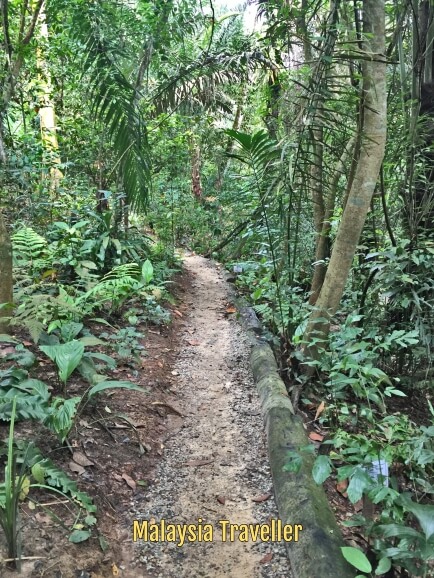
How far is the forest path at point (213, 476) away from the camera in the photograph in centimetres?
221

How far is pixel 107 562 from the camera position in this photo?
2.10 metres

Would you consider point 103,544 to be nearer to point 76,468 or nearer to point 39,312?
point 76,468

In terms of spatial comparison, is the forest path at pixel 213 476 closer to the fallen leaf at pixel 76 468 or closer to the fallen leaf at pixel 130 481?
the fallen leaf at pixel 130 481

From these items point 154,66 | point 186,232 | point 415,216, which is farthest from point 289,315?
point 186,232

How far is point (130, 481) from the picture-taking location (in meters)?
2.74

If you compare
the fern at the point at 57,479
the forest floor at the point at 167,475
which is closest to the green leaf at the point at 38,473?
the fern at the point at 57,479

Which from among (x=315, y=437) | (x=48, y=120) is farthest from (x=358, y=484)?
(x=48, y=120)

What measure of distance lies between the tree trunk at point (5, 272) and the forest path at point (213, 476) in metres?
1.52

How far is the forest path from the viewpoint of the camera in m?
2.21

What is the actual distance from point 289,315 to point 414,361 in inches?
52.9

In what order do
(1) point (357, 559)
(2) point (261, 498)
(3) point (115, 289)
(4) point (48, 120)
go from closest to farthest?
(1) point (357, 559)
(2) point (261, 498)
(3) point (115, 289)
(4) point (48, 120)

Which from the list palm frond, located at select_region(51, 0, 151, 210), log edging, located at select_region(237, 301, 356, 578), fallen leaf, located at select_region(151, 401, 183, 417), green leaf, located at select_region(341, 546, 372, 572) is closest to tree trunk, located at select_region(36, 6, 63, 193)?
palm frond, located at select_region(51, 0, 151, 210)

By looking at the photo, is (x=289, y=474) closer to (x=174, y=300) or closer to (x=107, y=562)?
(x=107, y=562)

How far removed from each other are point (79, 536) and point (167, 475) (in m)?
0.89
